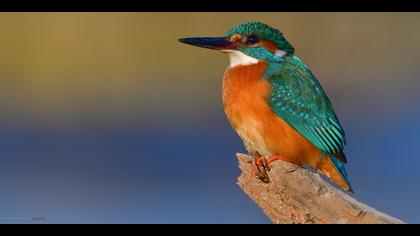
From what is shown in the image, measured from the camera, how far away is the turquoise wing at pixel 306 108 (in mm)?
4312

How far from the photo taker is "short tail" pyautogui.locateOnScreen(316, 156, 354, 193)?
431 centimetres

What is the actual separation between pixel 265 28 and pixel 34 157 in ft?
9.87

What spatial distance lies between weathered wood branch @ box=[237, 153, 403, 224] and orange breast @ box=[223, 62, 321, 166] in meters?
0.54

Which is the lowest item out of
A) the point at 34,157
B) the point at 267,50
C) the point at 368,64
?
the point at 267,50

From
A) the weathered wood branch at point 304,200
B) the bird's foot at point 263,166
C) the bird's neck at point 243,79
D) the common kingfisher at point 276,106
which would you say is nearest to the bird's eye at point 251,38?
the common kingfisher at point 276,106

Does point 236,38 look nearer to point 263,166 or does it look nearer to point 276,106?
point 276,106

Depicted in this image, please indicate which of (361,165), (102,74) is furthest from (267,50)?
(102,74)

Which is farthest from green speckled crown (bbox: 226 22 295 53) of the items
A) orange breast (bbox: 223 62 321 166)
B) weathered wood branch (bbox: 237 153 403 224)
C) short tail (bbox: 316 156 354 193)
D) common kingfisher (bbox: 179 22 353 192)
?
weathered wood branch (bbox: 237 153 403 224)

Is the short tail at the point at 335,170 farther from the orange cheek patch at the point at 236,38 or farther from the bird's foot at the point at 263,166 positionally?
the orange cheek patch at the point at 236,38

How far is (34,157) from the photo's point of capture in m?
6.91

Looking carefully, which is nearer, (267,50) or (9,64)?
(267,50)

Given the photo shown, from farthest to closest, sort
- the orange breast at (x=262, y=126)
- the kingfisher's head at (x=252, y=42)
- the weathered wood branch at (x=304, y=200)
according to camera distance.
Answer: the kingfisher's head at (x=252, y=42)
the orange breast at (x=262, y=126)
the weathered wood branch at (x=304, y=200)
